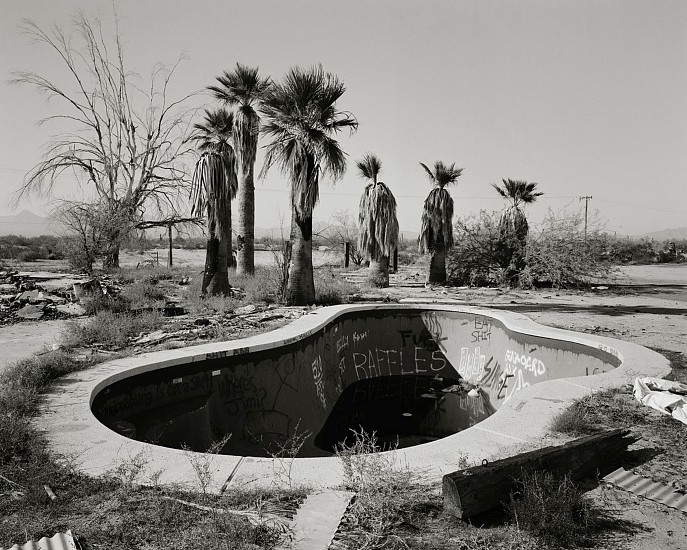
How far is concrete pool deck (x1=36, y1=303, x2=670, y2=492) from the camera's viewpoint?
14.8ft

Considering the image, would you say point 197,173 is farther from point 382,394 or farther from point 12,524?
point 12,524

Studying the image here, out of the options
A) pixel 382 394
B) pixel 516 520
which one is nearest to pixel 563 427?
pixel 516 520

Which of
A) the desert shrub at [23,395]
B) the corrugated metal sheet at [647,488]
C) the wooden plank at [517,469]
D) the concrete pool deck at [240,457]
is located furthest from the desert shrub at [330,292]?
the corrugated metal sheet at [647,488]

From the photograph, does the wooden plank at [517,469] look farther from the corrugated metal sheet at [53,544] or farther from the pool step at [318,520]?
the corrugated metal sheet at [53,544]

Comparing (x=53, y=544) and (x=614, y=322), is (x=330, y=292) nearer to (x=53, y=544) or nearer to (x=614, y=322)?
(x=614, y=322)

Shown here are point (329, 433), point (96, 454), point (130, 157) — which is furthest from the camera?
point (130, 157)

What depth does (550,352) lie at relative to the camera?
10711 millimetres

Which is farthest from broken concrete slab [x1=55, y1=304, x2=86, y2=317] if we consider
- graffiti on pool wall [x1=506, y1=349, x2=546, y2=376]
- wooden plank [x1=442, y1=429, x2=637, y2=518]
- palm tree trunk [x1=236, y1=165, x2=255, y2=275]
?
wooden plank [x1=442, y1=429, x2=637, y2=518]

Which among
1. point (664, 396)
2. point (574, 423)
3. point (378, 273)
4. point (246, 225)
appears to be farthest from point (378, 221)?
point (574, 423)

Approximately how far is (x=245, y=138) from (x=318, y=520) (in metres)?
19.1

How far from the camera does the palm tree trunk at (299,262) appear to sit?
16.3 meters

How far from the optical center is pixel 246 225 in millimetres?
22203

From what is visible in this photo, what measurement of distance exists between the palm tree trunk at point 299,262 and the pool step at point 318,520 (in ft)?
40.7

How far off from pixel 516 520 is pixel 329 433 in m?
7.25
